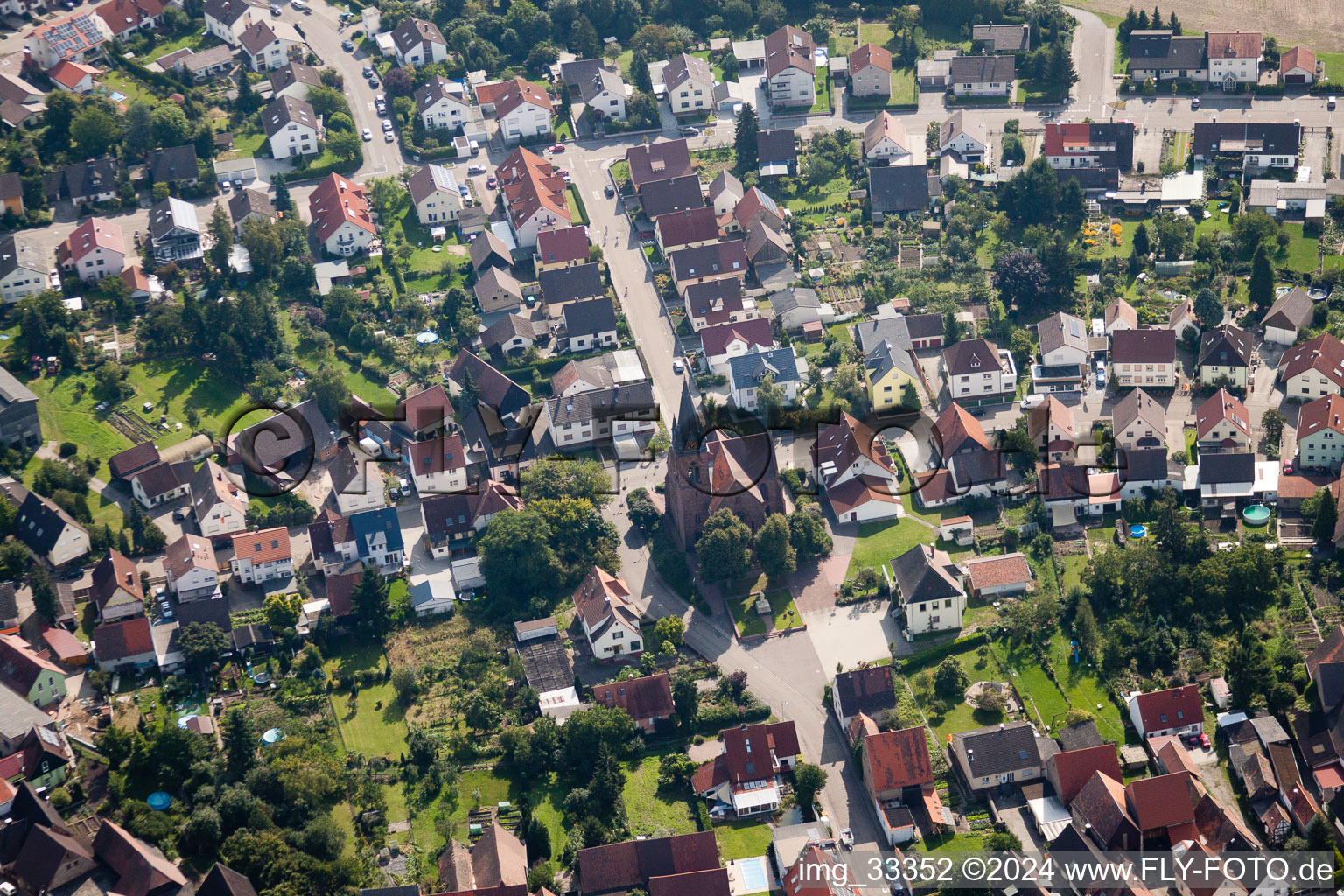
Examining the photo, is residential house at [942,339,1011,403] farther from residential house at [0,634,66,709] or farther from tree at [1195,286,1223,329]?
residential house at [0,634,66,709]

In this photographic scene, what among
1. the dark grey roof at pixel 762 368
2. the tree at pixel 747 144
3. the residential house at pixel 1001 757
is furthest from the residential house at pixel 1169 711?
the tree at pixel 747 144

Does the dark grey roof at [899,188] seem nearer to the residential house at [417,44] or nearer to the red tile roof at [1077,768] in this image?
the residential house at [417,44]

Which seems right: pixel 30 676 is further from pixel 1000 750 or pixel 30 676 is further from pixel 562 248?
pixel 1000 750

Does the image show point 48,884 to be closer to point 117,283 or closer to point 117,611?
point 117,611

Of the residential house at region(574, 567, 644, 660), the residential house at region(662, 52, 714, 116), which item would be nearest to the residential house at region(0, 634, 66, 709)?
the residential house at region(574, 567, 644, 660)

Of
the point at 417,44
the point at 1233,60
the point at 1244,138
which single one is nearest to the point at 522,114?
the point at 417,44

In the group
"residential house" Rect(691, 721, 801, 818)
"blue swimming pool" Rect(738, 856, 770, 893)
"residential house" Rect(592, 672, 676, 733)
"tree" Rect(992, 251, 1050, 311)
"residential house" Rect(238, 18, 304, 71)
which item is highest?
"residential house" Rect(238, 18, 304, 71)

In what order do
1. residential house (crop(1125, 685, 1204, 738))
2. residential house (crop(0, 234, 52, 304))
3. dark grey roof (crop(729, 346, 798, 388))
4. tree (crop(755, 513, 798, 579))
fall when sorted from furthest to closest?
1. residential house (crop(0, 234, 52, 304))
2. dark grey roof (crop(729, 346, 798, 388))
3. tree (crop(755, 513, 798, 579))
4. residential house (crop(1125, 685, 1204, 738))
